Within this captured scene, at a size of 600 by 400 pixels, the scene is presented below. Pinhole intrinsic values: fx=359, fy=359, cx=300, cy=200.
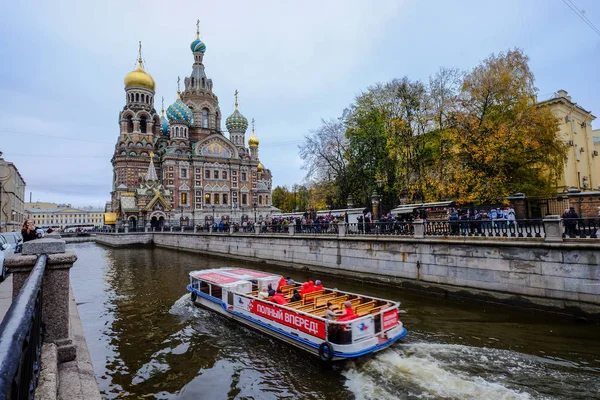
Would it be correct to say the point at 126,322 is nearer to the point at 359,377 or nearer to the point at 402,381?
the point at 359,377

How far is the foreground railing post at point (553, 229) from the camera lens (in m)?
12.4

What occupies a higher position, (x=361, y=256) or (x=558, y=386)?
(x=361, y=256)

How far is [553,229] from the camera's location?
12562 millimetres

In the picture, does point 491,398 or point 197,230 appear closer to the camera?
point 491,398

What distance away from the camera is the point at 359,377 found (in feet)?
28.5

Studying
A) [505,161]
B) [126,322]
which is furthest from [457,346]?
[505,161]

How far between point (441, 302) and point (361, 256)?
5532 mm

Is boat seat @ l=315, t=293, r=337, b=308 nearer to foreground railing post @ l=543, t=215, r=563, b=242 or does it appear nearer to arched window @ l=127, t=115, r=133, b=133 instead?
foreground railing post @ l=543, t=215, r=563, b=242

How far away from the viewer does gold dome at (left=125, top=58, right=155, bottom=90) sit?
65.1 meters

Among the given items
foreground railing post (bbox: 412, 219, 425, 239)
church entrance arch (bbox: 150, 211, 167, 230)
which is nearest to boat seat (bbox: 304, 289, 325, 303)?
foreground railing post (bbox: 412, 219, 425, 239)

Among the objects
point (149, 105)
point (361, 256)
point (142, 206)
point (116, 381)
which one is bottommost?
point (116, 381)

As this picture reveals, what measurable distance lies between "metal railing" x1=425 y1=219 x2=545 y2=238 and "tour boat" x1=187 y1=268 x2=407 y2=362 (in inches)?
249

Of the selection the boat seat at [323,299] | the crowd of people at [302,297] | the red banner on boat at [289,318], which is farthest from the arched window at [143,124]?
the boat seat at [323,299]

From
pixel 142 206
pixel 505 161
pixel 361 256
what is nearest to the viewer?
pixel 361 256
